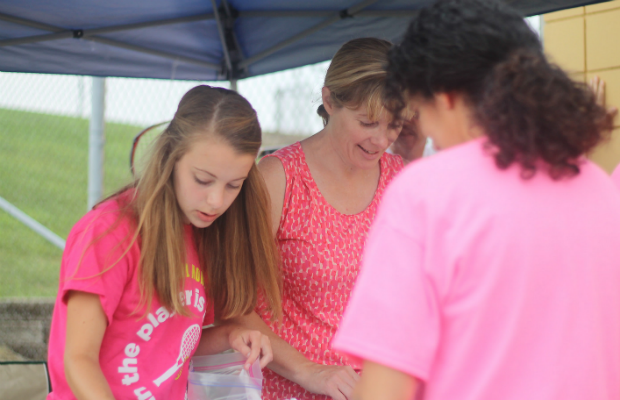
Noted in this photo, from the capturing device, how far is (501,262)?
70 cm

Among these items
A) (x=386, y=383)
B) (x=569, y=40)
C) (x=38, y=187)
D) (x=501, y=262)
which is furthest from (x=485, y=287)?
(x=38, y=187)

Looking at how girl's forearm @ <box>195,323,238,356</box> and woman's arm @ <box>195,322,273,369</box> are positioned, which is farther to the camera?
girl's forearm @ <box>195,323,238,356</box>

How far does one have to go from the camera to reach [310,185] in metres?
1.85

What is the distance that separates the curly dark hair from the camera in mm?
735

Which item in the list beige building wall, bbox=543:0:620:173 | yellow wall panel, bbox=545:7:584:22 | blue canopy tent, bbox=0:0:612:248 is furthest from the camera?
yellow wall panel, bbox=545:7:584:22

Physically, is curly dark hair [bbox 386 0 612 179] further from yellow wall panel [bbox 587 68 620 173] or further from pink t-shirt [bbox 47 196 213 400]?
yellow wall panel [bbox 587 68 620 173]

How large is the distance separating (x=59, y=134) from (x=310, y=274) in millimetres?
5050

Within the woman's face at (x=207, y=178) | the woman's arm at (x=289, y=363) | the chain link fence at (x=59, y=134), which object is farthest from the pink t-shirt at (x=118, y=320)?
the chain link fence at (x=59, y=134)

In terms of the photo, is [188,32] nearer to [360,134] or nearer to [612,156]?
[360,134]

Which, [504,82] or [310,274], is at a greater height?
[504,82]

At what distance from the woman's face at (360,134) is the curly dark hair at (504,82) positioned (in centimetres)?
87

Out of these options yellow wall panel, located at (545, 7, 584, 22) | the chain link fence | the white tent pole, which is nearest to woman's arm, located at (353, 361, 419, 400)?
the chain link fence

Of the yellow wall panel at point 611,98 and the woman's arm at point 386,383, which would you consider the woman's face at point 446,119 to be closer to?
the woman's arm at point 386,383

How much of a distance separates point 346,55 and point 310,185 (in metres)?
0.40
